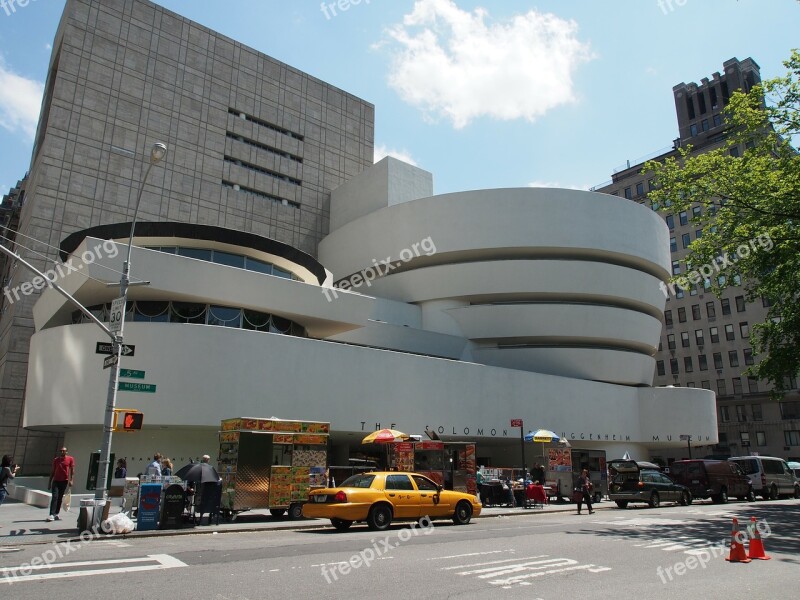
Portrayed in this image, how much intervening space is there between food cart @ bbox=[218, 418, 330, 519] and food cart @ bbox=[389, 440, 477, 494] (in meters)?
5.21

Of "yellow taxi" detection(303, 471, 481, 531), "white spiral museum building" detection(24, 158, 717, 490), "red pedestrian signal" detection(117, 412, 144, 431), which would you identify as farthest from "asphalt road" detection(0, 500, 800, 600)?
"white spiral museum building" detection(24, 158, 717, 490)

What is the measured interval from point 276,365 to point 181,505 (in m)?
12.4

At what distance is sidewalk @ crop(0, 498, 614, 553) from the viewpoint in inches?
527

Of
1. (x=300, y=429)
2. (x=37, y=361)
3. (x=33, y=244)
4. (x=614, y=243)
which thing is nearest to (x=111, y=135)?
Result: (x=33, y=244)

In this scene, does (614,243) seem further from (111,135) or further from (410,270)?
(111,135)

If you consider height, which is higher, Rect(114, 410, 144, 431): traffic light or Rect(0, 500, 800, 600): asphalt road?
Rect(114, 410, 144, 431): traffic light

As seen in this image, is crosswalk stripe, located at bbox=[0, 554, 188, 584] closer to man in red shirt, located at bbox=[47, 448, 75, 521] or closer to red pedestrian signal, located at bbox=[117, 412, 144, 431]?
red pedestrian signal, located at bbox=[117, 412, 144, 431]

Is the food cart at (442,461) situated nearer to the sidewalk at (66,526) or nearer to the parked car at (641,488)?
the sidewalk at (66,526)

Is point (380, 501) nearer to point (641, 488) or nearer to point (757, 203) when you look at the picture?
point (641, 488)

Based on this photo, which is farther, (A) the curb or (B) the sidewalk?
(B) the sidewalk

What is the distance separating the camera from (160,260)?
2566cm

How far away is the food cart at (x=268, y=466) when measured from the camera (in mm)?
17656

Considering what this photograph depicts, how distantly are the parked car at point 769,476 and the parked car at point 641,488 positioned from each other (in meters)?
6.67

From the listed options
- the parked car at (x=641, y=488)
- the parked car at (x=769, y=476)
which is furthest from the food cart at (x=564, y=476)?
the parked car at (x=769, y=476)
